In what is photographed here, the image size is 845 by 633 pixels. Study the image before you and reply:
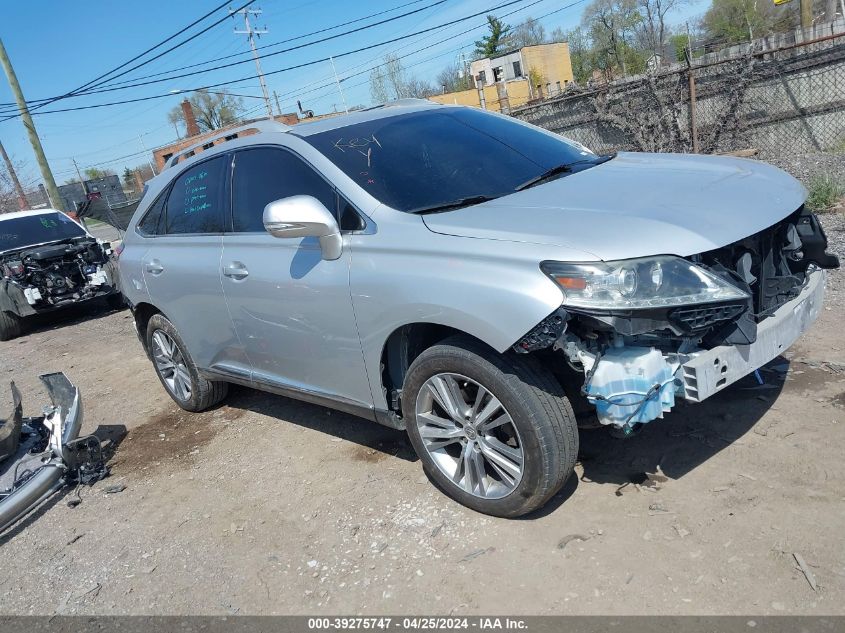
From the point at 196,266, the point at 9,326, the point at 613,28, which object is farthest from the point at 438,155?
the point at 613,28

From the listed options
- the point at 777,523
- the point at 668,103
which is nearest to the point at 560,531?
the point at 777,523

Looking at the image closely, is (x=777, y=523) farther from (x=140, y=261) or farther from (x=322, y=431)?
(x=140, y=261)

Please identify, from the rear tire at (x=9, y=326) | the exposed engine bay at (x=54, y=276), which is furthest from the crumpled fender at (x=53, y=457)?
the rear tire at (x=9, y=326)

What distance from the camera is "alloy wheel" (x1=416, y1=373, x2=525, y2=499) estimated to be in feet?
9.89

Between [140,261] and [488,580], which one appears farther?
[140,261]

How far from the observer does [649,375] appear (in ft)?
8.58

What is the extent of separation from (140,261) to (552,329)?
3558 mm

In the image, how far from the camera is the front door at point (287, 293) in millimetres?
3477

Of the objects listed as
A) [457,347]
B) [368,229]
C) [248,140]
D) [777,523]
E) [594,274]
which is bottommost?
[777,523]

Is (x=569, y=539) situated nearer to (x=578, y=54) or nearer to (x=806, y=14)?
(x=806, y=14)

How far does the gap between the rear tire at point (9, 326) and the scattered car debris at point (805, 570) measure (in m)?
10.7

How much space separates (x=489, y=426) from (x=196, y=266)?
2354mm

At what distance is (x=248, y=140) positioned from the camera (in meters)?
4.17

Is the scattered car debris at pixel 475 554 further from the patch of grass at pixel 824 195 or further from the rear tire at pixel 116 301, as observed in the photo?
the rear tire at pixel 116 301
